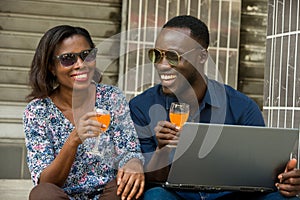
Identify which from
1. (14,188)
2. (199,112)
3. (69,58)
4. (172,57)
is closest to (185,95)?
(199,112)

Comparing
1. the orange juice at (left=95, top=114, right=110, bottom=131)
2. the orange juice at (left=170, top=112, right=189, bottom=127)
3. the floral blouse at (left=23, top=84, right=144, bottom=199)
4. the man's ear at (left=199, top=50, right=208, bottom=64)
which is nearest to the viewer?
the orange juice at (left=95, top=114, right=110, bottom=131)

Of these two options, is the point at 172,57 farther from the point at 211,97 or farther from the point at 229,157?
the point at 229,157

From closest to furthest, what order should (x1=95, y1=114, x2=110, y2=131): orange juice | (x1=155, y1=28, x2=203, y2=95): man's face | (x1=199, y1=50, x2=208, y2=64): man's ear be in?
(x1=95, y1=114, x2=110, y2=131): orange juice → (x1=155, y1=28, x2=203, y2=95): man's face → (x1=199, y1=50, x2=208, y2=64): man's ear

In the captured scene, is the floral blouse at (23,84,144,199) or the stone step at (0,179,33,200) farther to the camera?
the stone step at (0,179,33,200)

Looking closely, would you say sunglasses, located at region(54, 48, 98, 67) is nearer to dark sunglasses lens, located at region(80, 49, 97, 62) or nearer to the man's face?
dark sunglasses lens, located at region(80, 49, 97, 62)

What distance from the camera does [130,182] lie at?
3268 mm

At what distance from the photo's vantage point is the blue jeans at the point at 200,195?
3.24 m

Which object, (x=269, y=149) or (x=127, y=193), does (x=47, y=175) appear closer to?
(x=127, y=193)

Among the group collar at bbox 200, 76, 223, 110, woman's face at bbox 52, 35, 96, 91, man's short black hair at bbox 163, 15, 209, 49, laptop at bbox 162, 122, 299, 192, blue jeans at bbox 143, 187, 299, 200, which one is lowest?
blue jeans at bbox 143, 187, 299, 200

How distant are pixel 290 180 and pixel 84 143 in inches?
38.8

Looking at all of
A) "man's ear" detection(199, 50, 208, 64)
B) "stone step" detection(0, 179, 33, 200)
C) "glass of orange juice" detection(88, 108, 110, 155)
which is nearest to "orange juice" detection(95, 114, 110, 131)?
"glass of orange juice" detection(88, 108, 110, 155)

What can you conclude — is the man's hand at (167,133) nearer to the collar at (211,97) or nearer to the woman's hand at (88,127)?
the woman's hand at (88,127)

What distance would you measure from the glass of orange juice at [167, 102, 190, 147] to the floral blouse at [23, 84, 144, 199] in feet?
0.93

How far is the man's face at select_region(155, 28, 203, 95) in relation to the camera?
355 centimetres
